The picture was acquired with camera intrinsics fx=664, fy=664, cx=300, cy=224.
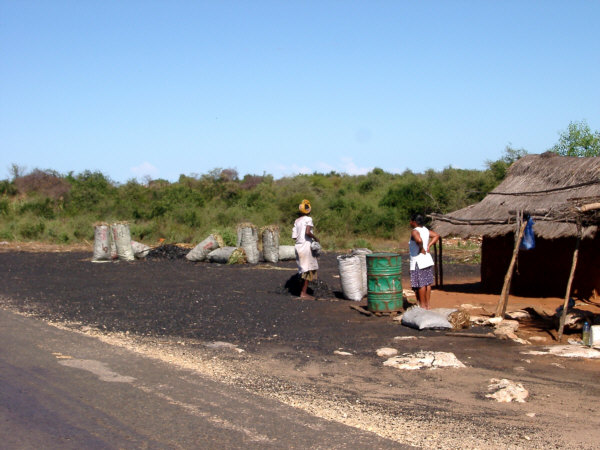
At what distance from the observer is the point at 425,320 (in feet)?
31.7

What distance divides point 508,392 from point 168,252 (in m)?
17.2

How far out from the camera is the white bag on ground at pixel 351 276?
1255 cm

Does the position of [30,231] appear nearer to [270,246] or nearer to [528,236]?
[270,246]

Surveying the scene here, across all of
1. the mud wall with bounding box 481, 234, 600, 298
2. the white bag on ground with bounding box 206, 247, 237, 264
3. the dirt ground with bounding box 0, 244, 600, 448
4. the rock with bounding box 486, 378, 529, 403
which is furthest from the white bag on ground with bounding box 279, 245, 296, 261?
the rock with bounding box 486, 378, 529, 403

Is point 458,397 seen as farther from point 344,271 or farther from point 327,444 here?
point 344,271

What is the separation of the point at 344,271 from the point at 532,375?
5818mm

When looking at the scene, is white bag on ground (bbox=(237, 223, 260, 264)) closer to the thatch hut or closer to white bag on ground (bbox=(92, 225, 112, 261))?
white bag on ground (bbox=(92, 225, 112, 261))

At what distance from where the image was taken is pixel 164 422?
210 inches

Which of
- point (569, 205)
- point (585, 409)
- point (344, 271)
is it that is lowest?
point (585, 409)

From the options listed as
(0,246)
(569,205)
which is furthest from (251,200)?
(569,205)

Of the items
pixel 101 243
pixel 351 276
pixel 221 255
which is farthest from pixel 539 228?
pixel 101 243

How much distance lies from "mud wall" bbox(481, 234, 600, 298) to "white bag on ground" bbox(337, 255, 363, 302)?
2.94 metres

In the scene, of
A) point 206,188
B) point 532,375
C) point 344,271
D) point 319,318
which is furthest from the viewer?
point 206,188

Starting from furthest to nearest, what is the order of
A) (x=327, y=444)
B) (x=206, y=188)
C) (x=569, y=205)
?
(x=206, y=188)
(x=569, y=205)
(x=327, y=444)
